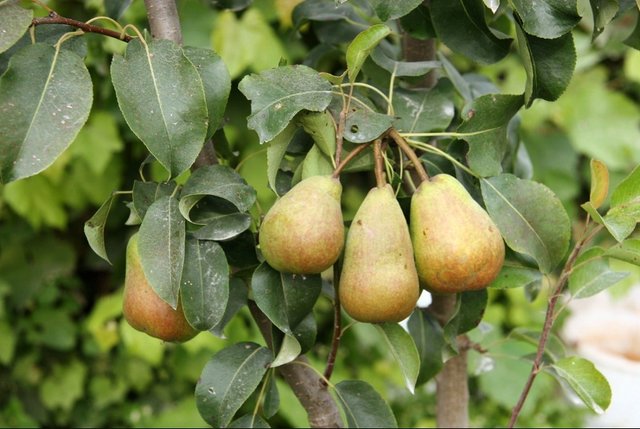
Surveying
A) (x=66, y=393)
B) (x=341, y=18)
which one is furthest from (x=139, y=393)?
(x=341, y=18)

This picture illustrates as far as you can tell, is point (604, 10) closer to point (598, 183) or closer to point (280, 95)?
point (598, 183)

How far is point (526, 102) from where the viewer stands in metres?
0.71

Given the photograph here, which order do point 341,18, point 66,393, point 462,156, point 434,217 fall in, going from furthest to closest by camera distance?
point 66,393 → point 341,18 → point 462,156 → point 434,217

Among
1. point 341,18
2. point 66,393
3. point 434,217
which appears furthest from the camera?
point 66,393

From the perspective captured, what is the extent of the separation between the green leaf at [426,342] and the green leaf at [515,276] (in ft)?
0.36

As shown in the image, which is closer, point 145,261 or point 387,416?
point 145,261

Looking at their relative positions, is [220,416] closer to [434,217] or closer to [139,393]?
[434,217]

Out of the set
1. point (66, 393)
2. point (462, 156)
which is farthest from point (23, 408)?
point (462, 156)

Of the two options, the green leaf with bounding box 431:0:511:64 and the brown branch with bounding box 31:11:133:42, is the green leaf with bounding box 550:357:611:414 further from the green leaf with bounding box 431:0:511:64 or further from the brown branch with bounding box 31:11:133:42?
the brown branch with bounding box 31:11:133:42

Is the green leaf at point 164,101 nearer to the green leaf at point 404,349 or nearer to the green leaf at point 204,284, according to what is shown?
the green leaf at point 204,284

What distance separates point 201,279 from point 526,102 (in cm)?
31

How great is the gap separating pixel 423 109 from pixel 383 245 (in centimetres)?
23

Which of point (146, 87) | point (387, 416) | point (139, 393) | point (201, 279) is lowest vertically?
point (139, 393)

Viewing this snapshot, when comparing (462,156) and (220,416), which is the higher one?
(462,156)
